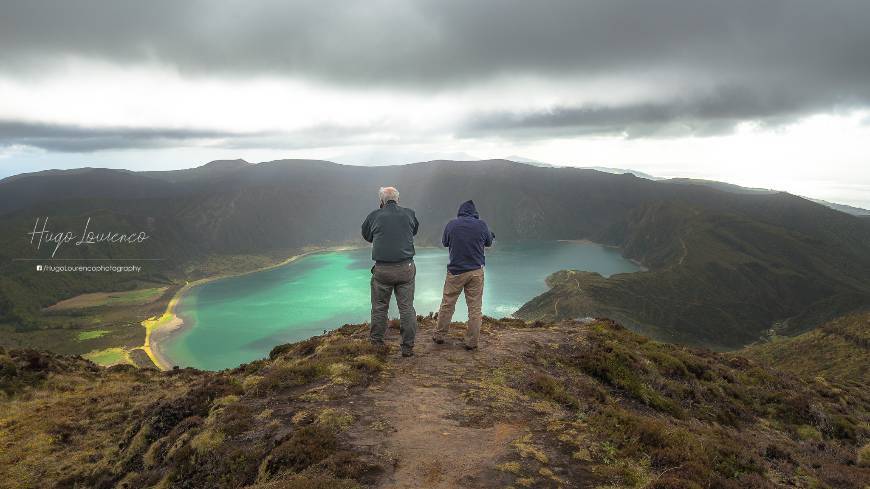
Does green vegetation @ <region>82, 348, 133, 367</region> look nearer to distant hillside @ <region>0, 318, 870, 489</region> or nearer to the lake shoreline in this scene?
the lake shoreline


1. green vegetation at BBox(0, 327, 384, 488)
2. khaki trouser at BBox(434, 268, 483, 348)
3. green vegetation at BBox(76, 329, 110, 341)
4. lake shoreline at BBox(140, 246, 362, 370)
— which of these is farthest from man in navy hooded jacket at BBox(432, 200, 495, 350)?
green vegetation at BBox(76, 329, 110, 341)

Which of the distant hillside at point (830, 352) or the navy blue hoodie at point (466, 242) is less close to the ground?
the navy blue hoodie at point (466, 242)

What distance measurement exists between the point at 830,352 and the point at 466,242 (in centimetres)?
7375

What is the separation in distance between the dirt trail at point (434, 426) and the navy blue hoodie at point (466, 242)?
258 centimetres

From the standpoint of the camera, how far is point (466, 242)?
1158 centimetres

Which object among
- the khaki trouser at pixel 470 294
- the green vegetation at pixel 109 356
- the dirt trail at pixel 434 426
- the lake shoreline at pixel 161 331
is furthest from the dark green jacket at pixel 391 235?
the green vegetation at pixel 109 356

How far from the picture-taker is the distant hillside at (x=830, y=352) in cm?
5056

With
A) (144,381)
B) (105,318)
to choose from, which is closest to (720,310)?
(144,381)

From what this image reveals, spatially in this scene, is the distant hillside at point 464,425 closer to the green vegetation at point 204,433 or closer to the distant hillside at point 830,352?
the green vegetation at point 204,433

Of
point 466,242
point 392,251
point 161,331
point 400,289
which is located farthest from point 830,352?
point 161,331

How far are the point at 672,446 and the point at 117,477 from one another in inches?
425

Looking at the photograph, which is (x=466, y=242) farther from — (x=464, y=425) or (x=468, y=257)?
(x=464, y=425)

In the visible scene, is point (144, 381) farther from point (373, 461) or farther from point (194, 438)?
point (373, 461)

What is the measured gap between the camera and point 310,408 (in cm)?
862
